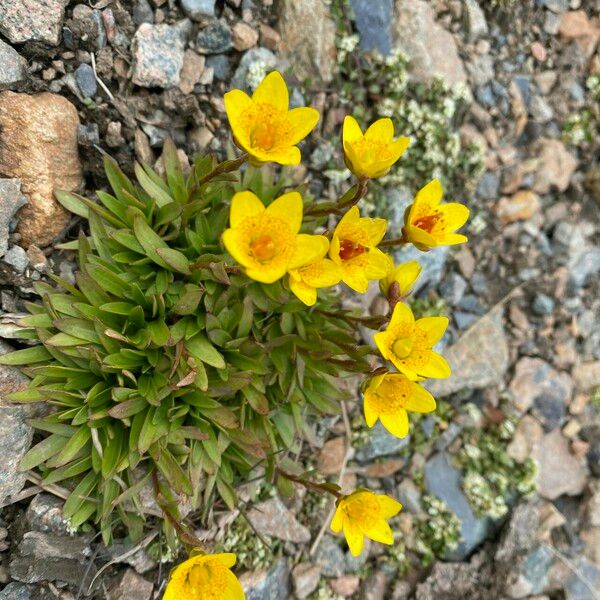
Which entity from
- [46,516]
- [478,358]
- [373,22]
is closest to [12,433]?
[46,516]

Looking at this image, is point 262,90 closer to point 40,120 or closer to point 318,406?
point 40,120

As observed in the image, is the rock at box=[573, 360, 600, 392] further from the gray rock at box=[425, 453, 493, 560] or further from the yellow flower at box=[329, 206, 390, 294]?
the yellow flower at box=[329, 206, 390, 294]

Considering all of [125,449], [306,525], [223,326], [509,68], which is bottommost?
[306,525]

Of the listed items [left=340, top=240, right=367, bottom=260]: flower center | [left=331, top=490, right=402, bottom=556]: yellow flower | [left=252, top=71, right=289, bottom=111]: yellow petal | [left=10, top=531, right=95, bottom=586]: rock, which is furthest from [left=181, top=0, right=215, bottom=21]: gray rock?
[left=10, top=531, right=95, bottom=586]: rock

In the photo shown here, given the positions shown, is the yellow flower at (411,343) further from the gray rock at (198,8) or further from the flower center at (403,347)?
the gray rock at (198,8)

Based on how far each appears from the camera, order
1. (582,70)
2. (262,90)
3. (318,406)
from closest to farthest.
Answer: (262,90) < (318,406) < (582,70)

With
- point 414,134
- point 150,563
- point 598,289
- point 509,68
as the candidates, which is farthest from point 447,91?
point 150,563

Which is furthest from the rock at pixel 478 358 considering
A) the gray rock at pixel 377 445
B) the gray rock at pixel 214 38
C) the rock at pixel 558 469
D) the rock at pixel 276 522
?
the gray rock at pixel 214 38

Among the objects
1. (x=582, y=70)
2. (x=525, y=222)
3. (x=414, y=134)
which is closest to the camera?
(x=414, y=134)
